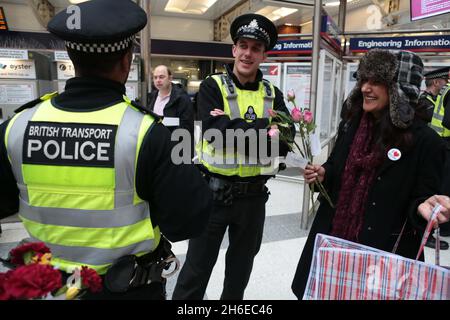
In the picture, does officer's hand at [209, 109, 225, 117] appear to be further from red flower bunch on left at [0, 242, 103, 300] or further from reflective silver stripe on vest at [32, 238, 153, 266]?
red flower bunch on left at [0, 242, 103, 300]

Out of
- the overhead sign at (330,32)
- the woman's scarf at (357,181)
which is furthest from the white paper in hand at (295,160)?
the overhead sign at (330,32)

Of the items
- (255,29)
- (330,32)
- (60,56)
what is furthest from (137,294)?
(330,32)

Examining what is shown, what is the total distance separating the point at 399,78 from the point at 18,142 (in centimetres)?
125

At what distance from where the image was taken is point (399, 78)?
120 cm

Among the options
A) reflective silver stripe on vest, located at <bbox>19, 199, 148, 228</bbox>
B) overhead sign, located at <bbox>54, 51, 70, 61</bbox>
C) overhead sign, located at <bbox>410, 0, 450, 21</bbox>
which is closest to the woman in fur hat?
reflective silver stripe on vest, located at <bbox>19, 199, 148, 228</bbox>

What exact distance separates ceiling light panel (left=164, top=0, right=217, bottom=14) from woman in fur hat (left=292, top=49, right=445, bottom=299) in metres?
10.3

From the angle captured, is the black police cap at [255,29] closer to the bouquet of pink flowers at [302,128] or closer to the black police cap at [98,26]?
the bouquet of pink flowers at [302,128]

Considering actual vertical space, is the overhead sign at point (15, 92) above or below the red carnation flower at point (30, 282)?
above

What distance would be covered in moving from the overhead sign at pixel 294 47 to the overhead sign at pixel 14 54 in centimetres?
306

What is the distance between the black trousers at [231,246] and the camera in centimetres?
164

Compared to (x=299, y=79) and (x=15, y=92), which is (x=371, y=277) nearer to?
(x=15, y=92)

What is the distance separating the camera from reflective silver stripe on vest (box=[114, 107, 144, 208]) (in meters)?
0.85
